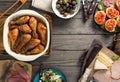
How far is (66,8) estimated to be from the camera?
1396 mm

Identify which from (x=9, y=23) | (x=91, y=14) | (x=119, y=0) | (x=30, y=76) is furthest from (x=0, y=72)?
(x=119, y=0)

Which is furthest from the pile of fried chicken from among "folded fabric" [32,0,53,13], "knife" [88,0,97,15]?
"knife" [88,0,97,15]

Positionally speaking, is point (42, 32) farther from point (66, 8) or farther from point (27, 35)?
point (66, 8)

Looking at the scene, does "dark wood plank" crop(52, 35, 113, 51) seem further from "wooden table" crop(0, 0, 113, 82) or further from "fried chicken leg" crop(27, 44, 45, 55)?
"fried chicken leg" crop(27, 44, 45, 55)

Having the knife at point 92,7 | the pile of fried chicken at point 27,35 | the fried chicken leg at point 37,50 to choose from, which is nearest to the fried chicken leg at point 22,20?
the pile of fried chicken at point 27,35

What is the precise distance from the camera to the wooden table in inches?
56.6

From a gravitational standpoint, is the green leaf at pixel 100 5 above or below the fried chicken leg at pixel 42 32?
above

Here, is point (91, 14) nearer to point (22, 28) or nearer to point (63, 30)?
point (63, 30)

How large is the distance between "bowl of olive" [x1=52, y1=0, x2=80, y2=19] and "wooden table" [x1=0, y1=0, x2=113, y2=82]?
4 centimetres

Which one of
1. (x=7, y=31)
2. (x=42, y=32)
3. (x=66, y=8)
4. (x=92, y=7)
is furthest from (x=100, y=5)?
(x=7, y=31)

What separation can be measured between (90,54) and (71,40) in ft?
0.33

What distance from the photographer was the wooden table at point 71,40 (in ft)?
4.72

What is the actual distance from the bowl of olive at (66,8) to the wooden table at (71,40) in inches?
1.5

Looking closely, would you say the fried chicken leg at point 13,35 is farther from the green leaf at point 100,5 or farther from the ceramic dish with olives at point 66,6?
the green leaf at point 100,5
